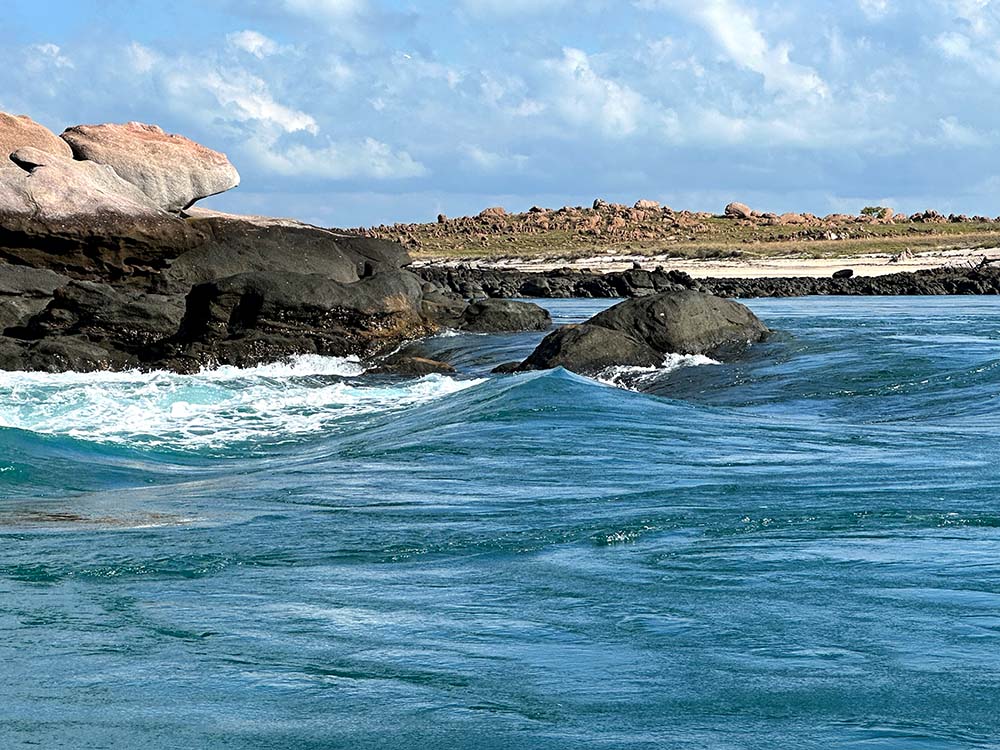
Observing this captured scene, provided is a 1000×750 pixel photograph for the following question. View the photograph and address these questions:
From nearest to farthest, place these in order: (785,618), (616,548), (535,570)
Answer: (785,618)
(535,570)
(616,548)

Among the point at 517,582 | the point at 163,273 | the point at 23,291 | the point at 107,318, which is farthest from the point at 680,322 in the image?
the point at 517,582

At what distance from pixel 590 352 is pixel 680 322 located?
185cm

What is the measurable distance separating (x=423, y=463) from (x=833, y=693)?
6.61m

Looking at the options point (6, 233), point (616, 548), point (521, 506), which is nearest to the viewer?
point (616, 548)

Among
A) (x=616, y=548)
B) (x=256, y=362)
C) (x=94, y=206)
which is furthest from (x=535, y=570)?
(x=94, y=206)

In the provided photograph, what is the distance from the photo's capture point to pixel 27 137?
28.8 m

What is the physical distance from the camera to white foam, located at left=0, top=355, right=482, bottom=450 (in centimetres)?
1466

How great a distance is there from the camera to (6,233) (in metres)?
25.7

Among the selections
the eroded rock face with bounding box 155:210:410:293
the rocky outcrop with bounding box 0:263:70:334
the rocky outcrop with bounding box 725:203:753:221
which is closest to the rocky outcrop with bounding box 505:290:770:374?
the eroded rock face with bounding box 155:210:410:293

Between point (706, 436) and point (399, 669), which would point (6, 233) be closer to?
point (706, 436)

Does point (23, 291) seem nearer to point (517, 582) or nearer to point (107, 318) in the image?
point (107, 318)

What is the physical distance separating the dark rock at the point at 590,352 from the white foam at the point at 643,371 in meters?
0.13

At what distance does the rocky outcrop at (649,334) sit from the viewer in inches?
742

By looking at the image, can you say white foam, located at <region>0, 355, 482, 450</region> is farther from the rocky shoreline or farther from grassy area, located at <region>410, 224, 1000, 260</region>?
grassy area, located at <region>410, 224, 1000, 260</region>
